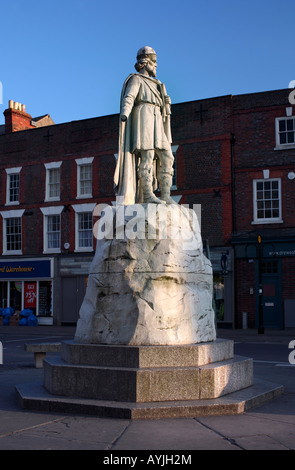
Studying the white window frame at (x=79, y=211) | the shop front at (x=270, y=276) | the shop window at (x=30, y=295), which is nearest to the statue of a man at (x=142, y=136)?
the shop front at (x=270, y=276)

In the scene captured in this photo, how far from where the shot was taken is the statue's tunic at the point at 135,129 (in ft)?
29.2

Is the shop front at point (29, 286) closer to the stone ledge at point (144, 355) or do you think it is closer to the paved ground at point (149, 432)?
the paved ground at point (149, 432)

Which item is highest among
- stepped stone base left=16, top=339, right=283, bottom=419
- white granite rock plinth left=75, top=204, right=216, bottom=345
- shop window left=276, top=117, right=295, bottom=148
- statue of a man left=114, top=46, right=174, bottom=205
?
shop window left=276, top=117, right=295, bottom=148

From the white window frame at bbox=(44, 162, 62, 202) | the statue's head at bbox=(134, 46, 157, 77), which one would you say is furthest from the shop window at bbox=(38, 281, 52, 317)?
the statue's head at bbox=(134, 46, 157, 77)

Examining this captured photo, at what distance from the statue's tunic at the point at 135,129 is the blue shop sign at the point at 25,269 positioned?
2099 centimetres

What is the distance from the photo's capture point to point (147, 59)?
9203 mm

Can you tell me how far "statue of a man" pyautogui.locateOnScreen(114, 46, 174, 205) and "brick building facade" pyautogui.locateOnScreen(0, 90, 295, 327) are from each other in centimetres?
1338

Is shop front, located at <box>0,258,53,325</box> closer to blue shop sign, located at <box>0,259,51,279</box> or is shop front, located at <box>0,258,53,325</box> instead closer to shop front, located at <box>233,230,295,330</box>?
blue shop sign, located at <box>0,259,51,279</box>

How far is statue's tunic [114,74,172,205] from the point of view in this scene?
890 centimetres

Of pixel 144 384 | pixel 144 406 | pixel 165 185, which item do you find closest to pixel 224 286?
pixel 165 185

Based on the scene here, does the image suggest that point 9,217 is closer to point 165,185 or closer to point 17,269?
point 17,269

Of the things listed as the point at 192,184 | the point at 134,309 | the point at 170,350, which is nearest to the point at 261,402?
the point at 170,350

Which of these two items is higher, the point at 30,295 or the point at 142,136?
the point at 142,136

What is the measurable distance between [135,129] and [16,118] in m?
26.3
